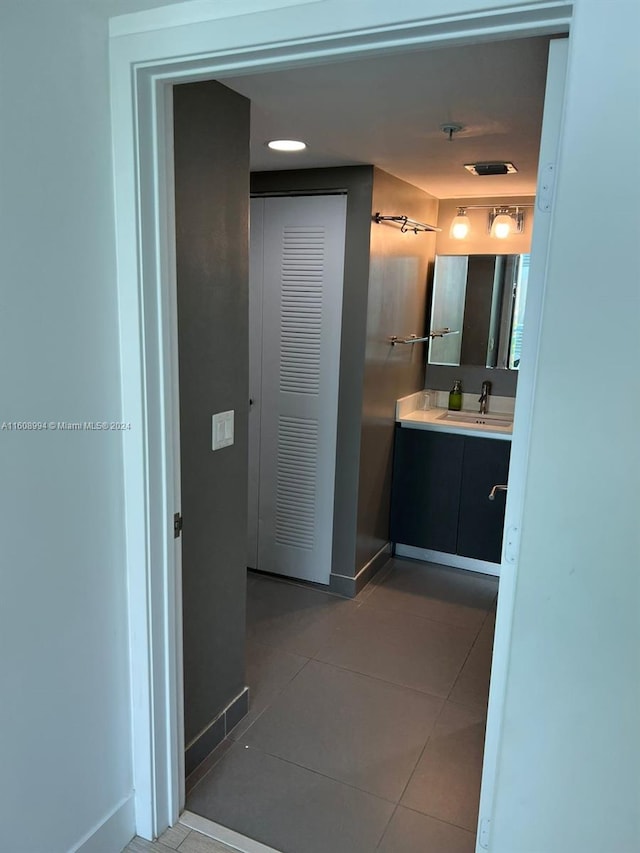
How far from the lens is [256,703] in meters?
2.43

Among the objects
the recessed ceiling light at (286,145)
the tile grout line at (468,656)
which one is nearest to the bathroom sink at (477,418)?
the tile grout line at (468,656)

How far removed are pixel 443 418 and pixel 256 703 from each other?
79.1 inches

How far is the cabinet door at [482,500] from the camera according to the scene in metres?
3.41

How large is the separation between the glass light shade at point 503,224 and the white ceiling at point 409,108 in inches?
28.6

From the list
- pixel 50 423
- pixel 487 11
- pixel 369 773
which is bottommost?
pixel 369 773

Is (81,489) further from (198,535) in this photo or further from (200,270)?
(200,270)

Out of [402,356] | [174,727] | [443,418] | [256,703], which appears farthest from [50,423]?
[443,418]

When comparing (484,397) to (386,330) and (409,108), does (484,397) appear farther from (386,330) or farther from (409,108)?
(409,108)

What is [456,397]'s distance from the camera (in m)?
3.93

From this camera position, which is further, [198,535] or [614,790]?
[198,535]

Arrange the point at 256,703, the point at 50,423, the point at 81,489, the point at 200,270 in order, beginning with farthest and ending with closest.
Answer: the point at 256,703
the point at 200,270
the point at 81,489
the point at 50,423

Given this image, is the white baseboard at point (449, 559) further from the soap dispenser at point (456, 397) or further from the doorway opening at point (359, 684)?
the soap dispenser at point (456, 397)

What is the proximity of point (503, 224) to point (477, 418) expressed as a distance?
Result: 1146 millimetres

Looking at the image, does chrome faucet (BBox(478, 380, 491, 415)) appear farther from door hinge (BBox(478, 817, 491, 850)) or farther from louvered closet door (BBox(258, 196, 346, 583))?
door hinge (BBox(478, 817, 491, 850))
